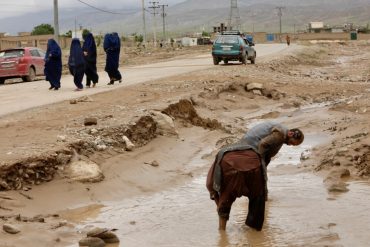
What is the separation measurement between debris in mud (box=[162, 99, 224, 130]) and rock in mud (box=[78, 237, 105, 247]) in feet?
22.3

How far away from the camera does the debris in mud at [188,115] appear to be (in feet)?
43.0

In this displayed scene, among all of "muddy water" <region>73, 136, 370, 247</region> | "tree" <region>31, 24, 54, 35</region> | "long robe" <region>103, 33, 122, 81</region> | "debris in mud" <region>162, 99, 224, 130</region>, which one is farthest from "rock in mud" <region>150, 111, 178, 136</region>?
"tree" <region>31, 24, 54, 35</region>

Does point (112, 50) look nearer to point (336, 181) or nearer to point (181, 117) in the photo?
point (181, 117)

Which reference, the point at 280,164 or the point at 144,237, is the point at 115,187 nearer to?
the point at 144,237

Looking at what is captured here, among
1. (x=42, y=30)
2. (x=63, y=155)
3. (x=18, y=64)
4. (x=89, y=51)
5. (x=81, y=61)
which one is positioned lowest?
(x=63, y=155)

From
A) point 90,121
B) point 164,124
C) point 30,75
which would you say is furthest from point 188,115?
point 30,75

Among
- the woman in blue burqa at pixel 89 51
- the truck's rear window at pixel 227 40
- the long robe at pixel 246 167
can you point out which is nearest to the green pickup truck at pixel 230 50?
the truck's rear window at pixel 227 40

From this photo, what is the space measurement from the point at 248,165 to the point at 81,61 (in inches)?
467

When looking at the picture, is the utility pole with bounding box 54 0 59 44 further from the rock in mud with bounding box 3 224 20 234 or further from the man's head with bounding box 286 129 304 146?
the man's head with bounding box 286 129 304 146

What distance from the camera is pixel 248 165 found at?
242 inches

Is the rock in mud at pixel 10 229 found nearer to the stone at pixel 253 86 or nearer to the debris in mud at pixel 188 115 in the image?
the debris in mud at pixel 188 115

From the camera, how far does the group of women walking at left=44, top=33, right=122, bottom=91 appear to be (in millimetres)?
17297

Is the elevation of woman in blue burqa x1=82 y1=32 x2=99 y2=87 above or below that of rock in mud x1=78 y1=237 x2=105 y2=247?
above

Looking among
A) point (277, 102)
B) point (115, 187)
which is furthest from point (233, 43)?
point (115, 187)
